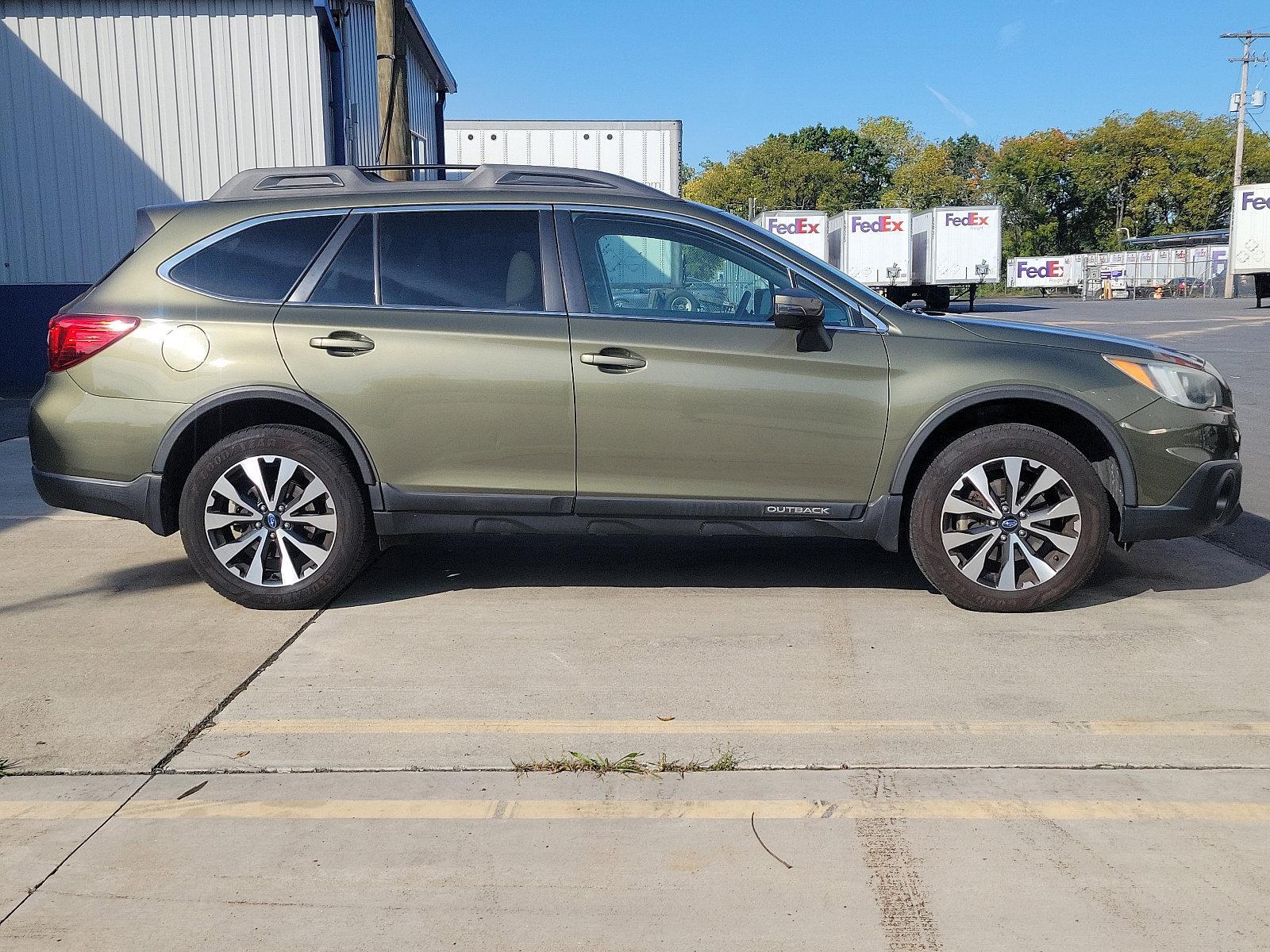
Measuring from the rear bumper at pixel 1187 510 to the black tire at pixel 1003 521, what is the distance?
13cm

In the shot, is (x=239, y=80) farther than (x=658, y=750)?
Yes

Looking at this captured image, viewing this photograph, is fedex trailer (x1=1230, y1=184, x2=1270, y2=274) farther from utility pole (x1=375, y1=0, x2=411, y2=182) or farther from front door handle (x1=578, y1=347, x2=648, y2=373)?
front door handle (x1=578, y1=347, x2=648, y2=373)

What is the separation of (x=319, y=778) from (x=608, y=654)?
1.39 m

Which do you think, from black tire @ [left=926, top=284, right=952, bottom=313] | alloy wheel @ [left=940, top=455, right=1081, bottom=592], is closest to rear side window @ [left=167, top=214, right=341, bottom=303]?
alloy wheel @ [left=940, top=455, right=1081, bottom=592]

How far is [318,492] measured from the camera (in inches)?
206

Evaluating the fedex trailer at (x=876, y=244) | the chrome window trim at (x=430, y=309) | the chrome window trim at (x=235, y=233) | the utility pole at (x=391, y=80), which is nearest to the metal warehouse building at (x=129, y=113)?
the utility pole at (x=391, y=80)

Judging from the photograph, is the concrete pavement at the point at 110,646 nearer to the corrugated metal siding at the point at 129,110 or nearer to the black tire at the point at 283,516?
the black tire at the point at 283,516

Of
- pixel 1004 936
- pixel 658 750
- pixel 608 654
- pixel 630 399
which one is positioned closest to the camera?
pixel 1004 936

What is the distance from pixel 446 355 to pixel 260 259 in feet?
3.18

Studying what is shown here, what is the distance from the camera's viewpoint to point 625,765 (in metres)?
3.63

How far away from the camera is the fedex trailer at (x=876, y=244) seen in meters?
40.9

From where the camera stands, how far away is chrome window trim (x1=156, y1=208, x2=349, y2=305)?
209 inches

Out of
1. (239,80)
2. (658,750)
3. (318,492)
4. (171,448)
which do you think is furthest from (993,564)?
(239,80)

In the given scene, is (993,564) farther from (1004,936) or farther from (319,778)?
(319,778)
